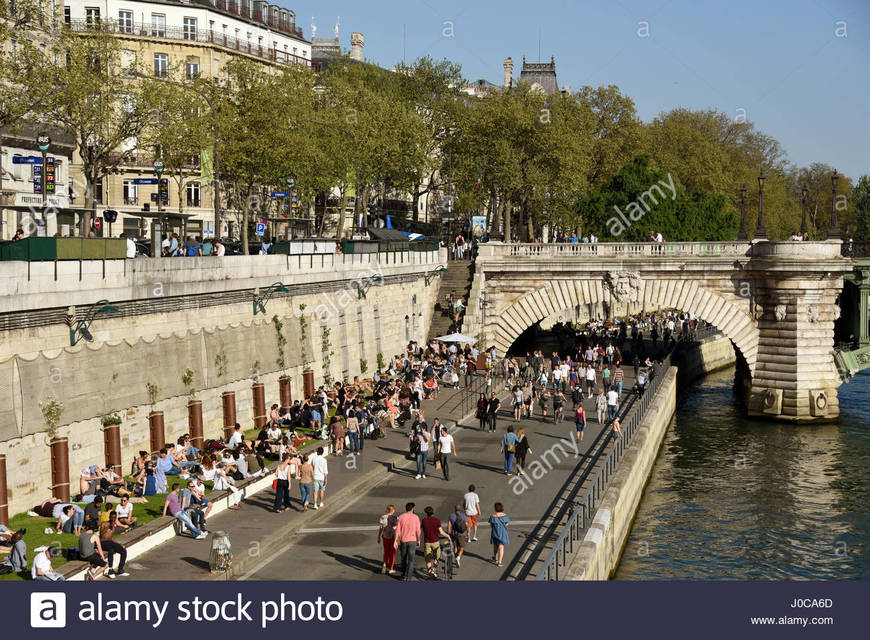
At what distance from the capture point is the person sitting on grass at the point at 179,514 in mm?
26188

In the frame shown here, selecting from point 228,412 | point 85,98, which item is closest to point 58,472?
point 228,412

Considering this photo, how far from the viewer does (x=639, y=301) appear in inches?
2386

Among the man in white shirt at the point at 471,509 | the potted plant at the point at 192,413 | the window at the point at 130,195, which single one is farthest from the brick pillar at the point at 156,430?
the window at the point at 130,195

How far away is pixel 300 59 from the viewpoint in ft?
351

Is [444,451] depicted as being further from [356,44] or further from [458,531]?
[356,44]

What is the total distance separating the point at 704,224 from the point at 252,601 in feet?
282

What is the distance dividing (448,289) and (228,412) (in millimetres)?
28534

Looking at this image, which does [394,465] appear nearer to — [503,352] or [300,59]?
[503,352]

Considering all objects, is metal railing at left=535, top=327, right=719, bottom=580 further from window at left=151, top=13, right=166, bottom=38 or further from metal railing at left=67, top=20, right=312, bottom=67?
window at left=151, top=13, right=166, bottom=38

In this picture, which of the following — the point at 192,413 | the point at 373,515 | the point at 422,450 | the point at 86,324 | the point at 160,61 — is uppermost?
the point at 160,61

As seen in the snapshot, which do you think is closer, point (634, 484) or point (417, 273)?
point (634, 484)

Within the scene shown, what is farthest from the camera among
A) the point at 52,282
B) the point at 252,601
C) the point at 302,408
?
the point at 302,408

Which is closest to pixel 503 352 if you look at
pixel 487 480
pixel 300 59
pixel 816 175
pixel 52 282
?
pixel 487 480

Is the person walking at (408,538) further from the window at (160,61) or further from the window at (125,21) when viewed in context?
the window at (125,21)
